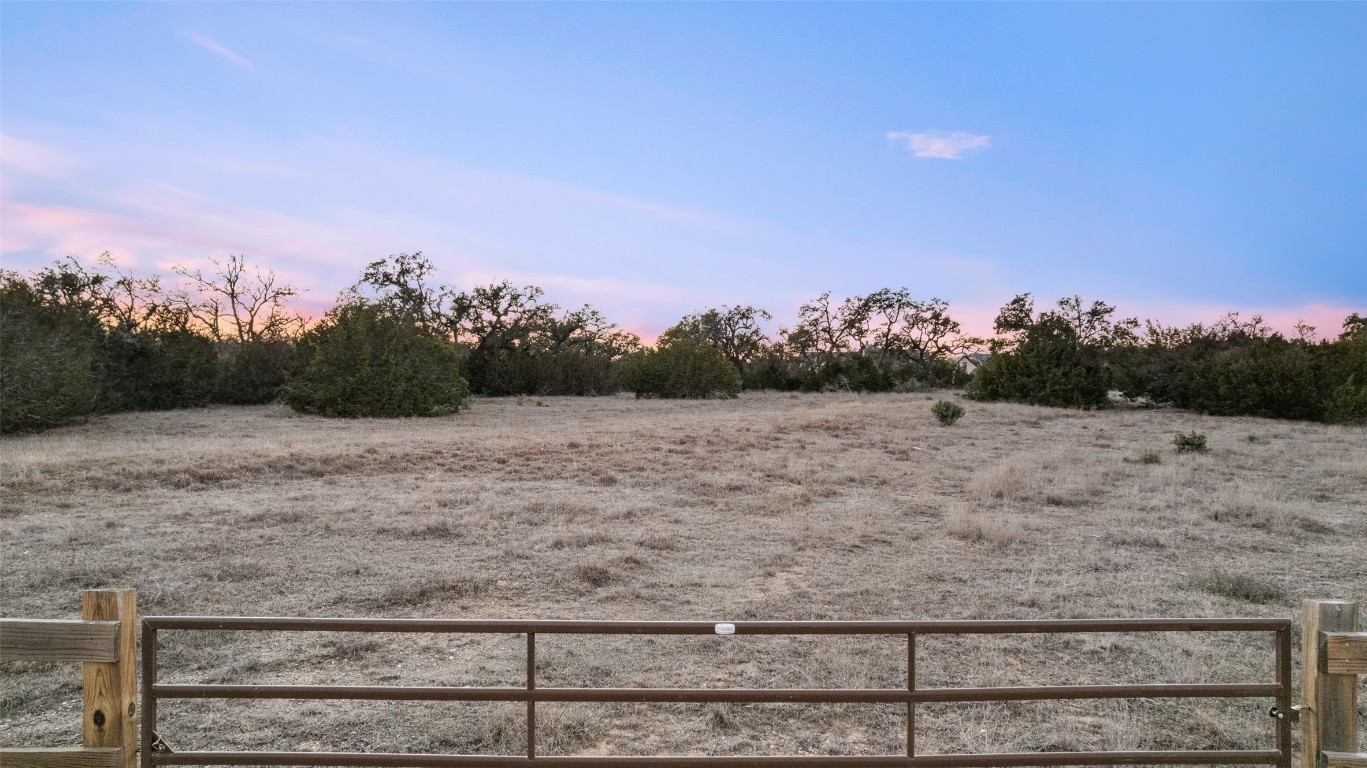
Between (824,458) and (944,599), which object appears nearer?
(944,599)

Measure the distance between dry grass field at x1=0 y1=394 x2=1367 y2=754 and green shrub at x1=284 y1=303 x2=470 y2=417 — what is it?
8.56 m

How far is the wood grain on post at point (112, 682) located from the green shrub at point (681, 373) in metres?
38.5

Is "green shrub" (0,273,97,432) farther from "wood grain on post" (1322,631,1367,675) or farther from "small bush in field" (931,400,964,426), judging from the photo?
"wood grain on post" (1322,631,1367,675)

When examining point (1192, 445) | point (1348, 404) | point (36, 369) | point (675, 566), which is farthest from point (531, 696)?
point (1348, 404)

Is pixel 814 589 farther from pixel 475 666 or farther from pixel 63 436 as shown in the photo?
pixel 63 436

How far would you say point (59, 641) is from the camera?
2.66 meters

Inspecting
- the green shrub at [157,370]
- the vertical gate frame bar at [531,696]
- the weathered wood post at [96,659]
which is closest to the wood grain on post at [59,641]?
the weathered wood post at [96,659]

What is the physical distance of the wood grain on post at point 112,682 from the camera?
8.79 ft

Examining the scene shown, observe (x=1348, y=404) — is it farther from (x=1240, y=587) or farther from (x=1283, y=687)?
(x=1283, y=687)

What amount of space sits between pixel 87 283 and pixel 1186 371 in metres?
43.2

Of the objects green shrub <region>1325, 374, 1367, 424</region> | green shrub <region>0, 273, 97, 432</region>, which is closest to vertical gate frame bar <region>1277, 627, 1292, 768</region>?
green shrub <region>0, 273, 97, 432</region>

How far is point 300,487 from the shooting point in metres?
12.7

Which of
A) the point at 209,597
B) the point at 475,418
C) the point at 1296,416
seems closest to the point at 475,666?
the point at 209,597

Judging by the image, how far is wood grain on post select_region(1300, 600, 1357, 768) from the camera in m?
2.72
